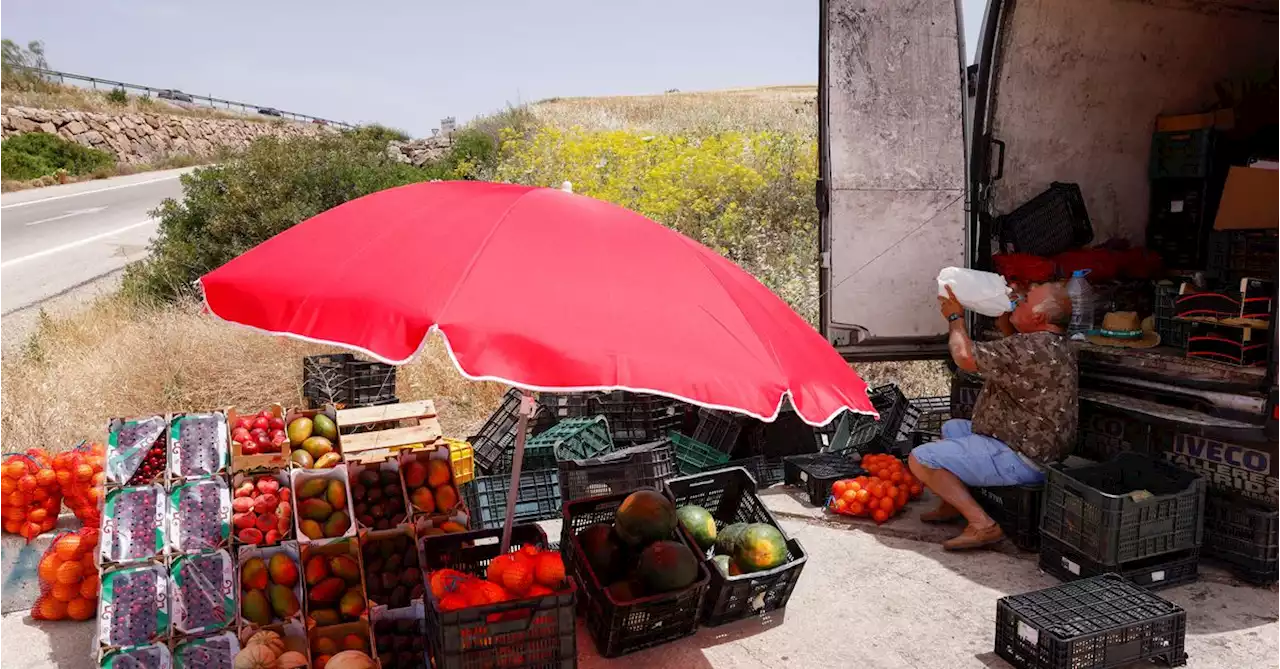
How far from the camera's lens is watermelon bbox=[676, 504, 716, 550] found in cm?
450

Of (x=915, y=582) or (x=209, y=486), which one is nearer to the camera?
(x=209, y=486)

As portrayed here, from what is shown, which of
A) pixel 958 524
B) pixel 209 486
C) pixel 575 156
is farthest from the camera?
pixel 575 156

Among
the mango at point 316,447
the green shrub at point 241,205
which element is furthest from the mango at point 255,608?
the green shrub at point 241,205

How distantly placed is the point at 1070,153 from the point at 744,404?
532cm

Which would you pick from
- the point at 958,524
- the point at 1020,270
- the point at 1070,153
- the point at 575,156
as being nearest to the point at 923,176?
the point at 1020,270

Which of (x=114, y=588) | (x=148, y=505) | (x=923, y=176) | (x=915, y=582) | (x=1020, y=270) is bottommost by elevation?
(x=915, y=582)

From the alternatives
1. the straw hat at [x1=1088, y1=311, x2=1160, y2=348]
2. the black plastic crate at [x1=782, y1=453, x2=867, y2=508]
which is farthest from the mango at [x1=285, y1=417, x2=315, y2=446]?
the straw hat at [x1=1088, y1=311, x2=1160, y2=348]

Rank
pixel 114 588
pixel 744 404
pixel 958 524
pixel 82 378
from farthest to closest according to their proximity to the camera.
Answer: pixel 82 378, pixel 958 524, pixel 114 588, pixel 744 404

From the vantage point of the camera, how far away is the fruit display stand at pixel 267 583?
3.72 metres

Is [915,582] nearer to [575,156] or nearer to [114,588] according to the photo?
[114,588]

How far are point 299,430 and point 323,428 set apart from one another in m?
0.12

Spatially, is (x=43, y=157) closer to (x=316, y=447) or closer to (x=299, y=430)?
(x=299, y=430)

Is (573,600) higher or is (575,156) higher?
(575,156)

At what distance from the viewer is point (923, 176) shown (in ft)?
19.6
